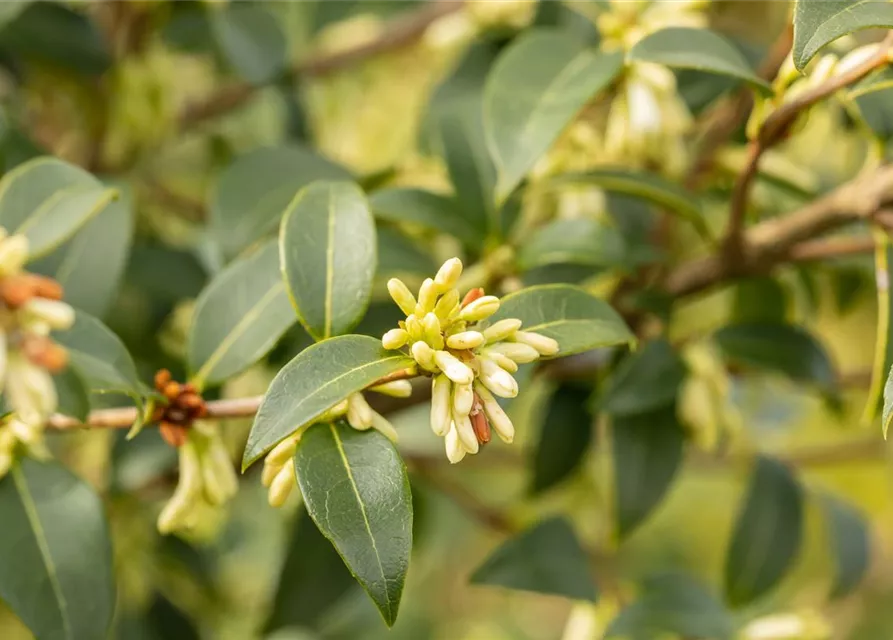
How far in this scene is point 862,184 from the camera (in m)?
0.57

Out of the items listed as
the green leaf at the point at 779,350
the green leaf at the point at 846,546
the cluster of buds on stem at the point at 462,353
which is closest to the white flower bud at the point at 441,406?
the cluster of buds on stem at the point at 462,353

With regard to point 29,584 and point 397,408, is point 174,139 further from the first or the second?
point 29,584

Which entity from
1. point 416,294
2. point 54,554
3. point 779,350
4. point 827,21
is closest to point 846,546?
point 779,350

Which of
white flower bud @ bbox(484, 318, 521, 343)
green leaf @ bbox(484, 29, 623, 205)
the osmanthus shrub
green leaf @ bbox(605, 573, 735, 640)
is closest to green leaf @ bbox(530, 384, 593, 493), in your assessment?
the osmanthus shrub

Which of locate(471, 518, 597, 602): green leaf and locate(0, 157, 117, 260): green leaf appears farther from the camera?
locate(471, 518, 597, 602): green leaf

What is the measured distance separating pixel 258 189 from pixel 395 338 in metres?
0.30

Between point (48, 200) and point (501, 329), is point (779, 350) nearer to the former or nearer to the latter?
point (501, 329)

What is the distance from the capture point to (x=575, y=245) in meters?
0.58

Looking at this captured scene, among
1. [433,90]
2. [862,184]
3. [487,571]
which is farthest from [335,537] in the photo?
[433,90]

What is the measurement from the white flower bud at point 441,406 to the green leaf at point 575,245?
0.20 meters

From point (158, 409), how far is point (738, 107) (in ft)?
1.57

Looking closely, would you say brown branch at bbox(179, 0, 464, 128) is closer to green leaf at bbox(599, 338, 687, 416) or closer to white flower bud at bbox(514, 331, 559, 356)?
green leaf at bbox(599, 338, 687, 416)

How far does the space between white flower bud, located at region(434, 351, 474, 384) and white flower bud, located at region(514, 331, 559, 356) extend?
33 mm

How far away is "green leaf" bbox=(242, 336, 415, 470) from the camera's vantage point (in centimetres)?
37
